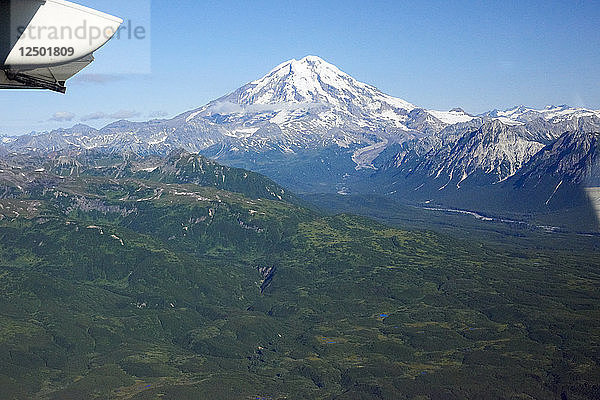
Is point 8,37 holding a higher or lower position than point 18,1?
lower

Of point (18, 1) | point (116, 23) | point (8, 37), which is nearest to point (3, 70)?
point (8, 37)

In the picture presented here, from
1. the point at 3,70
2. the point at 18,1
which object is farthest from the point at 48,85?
the point at 18,1

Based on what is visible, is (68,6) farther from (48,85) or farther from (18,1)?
(48,85)

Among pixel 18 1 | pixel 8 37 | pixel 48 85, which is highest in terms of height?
pixel 18 1

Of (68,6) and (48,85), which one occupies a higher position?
(68,6)

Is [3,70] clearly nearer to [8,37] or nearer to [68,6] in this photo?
[8,37]

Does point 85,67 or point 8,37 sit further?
point 85,67
